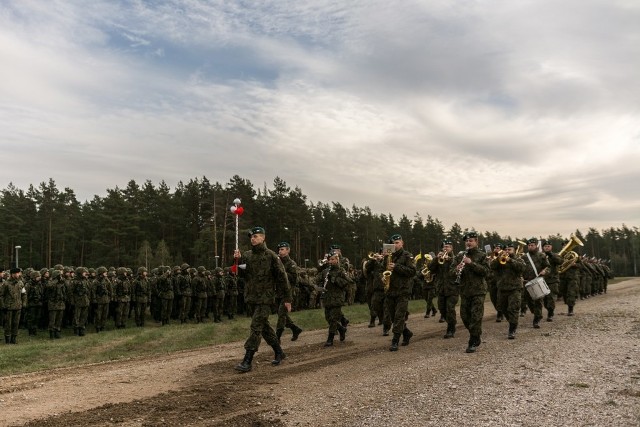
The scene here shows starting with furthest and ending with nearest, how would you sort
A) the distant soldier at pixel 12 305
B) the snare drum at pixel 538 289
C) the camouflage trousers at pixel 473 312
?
the distant soldier at pixel 12 305 → the snare drum at pixel 538 289 → the camouflage trousers at pixel 473 312

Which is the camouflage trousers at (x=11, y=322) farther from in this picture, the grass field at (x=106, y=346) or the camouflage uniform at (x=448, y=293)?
the camouflage uniform at (x=448, y=293)

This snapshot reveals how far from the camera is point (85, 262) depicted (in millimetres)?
53188

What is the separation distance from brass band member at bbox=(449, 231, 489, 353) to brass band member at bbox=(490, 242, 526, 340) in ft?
4.83

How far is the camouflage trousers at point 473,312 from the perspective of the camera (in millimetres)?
10711

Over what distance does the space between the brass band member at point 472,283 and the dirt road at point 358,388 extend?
553 mm

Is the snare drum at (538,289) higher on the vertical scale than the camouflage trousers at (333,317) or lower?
higher

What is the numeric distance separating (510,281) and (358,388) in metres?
7.22

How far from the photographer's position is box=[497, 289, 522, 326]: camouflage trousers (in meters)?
12.4

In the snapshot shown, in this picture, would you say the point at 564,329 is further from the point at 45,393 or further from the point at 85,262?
the point at 85,262

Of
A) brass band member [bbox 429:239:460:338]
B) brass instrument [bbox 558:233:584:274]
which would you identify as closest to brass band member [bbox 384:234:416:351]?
brass band member [bbox 429:239:460:338]

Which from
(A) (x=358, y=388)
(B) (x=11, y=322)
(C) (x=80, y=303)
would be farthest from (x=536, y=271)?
(B) (x=11, y=322)

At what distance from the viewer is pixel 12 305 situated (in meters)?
15.0

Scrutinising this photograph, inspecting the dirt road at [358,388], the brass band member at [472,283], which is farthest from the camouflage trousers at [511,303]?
the brass band member at [472,283]

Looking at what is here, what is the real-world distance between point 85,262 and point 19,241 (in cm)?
674
